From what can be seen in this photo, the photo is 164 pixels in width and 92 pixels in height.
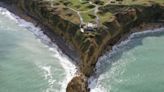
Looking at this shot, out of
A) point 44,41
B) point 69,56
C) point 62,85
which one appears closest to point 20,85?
point 62,85

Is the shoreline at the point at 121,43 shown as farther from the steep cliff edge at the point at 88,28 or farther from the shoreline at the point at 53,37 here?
the shoreline at the point at 53,37

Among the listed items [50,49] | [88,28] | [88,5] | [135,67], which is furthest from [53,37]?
[135,67]

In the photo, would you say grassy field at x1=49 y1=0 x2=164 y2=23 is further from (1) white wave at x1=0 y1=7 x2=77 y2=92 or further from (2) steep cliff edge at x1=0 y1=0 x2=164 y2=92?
(1) white wave at x1=0 y1=7 x2=77 y2=92

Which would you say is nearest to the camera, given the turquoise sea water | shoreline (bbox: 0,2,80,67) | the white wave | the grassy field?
the turquoise sea water

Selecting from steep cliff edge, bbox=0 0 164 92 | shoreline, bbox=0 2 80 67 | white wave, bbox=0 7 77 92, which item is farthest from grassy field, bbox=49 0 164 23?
white wave, bbox=0 7 77 92

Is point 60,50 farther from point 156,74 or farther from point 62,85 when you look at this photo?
point 156,74

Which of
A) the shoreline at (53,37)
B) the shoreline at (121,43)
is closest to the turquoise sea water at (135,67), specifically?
the shoreline at (121,43)
